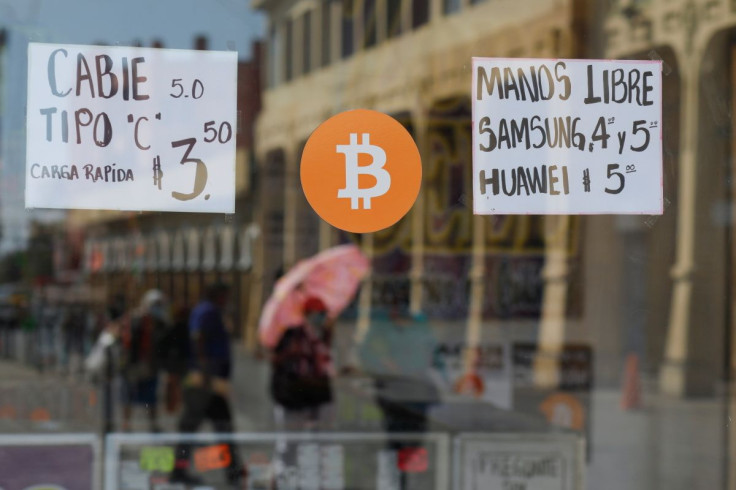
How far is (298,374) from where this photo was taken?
671cm

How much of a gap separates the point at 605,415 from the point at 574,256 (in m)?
1.77

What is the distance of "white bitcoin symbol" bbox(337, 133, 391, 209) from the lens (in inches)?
92.4

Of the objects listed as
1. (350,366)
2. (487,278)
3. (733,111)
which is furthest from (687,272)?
(733,111)

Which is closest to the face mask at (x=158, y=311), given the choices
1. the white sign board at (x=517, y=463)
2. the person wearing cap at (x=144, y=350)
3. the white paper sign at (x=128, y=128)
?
the person wearing cap at (x=144, y=350)

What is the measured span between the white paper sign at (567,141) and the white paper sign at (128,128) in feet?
2.10

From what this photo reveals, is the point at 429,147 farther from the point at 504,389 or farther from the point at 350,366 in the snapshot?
the point at 350,366

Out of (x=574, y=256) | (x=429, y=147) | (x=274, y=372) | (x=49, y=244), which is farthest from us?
(x=574, y=256)

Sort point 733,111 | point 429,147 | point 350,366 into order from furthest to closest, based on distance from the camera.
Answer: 1. point 350,366
2. point 733,111
3. point 429,147

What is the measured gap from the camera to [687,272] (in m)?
9.85

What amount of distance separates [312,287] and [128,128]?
17.3 feet

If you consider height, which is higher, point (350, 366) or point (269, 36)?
point (269, 36)

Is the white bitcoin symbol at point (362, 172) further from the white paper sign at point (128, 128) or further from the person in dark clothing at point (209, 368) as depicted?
the person in dark clothing at point (209, 368)

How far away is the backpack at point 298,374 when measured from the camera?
6641mm

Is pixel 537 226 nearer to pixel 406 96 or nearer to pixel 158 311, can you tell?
pixel 406 96
